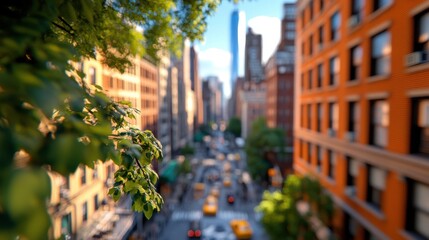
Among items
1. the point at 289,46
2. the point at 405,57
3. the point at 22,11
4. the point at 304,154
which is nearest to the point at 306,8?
the point at 304,154

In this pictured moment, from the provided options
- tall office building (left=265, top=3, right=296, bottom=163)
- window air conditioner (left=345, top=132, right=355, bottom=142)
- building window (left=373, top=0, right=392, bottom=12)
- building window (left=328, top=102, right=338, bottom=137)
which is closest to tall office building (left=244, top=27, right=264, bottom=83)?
tall office building (left=265, top=3, right=296, bottom=163)

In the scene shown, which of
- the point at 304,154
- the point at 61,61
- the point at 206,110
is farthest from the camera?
the point at 206,110

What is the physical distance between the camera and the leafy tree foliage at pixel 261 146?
4181 cm

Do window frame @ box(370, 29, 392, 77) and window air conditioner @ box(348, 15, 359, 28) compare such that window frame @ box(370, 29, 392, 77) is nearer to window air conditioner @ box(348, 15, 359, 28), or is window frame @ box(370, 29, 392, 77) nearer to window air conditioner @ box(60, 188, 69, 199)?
window air conditioner @ box(348, 15, 359, 28)

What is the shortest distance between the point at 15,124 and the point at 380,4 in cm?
1444

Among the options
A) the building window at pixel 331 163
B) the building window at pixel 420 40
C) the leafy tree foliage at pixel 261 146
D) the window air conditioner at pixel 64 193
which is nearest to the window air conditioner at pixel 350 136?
the building window at pixel 331 163

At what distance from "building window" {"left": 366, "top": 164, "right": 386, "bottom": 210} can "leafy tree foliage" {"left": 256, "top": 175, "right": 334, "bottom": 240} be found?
2562 millimetres

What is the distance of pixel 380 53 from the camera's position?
11836 mm

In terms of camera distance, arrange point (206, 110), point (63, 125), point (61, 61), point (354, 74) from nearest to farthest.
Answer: point (63, 125) < point (61, 61) < point (354, 74) < point (206, 110)

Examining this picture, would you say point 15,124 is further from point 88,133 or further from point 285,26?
point 285,26

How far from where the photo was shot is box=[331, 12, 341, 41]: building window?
1622 centimetres

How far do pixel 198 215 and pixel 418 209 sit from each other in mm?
30265

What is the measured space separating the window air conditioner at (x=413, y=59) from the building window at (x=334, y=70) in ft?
20.6

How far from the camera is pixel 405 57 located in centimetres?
996
